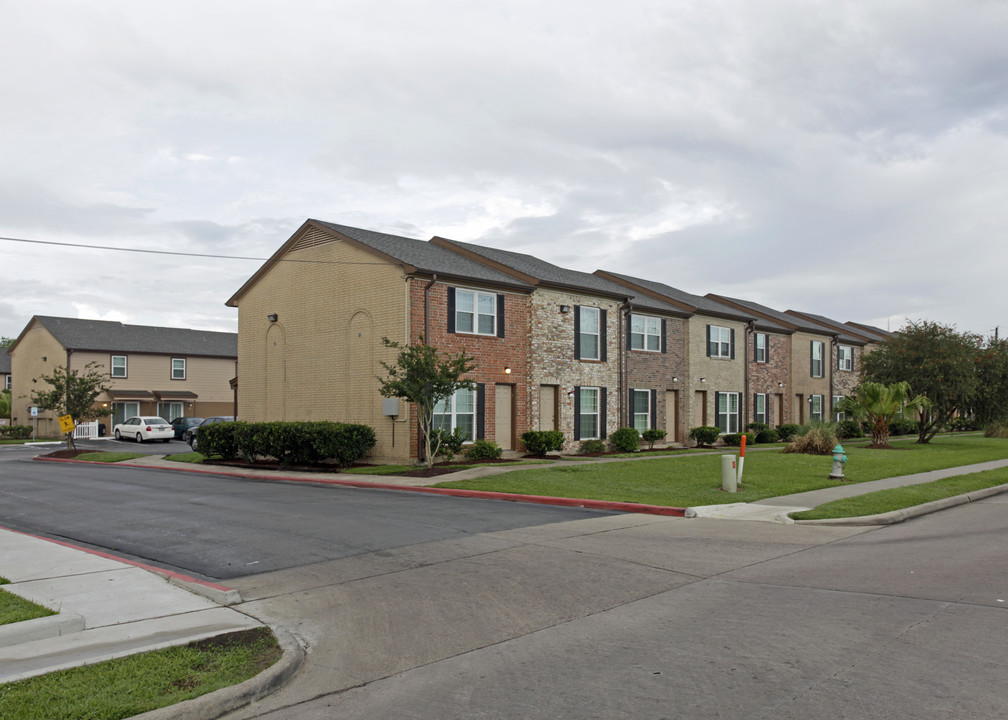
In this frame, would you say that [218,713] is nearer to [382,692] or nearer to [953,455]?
[382,692]

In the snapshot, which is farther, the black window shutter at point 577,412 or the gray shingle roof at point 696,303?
the gray shingle roof at point 696,303

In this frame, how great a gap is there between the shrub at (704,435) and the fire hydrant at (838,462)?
1405cm

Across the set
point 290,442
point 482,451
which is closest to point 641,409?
point 482,451

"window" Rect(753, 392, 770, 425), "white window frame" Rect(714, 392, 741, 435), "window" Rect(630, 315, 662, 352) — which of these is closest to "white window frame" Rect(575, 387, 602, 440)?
"window" Rect(630, 315, 662, 352)

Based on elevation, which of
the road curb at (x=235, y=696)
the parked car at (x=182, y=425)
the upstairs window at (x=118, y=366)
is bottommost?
the parked car at (x=182, y=425)

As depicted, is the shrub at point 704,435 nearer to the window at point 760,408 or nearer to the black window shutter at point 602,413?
the window at point 760,408

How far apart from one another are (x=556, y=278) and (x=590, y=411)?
5.01 m

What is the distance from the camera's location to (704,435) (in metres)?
32.8

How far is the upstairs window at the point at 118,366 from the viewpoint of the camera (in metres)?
50.3

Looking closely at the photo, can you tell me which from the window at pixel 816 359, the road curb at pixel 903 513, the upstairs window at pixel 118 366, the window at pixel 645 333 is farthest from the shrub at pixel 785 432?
the upstairs window at pixel 118 366

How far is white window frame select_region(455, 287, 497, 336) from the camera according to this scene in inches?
976

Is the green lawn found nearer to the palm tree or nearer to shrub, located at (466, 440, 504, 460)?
shrub, located at (466, 440, 504, 460)

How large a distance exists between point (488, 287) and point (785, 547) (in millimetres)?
16052

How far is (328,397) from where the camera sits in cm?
2588
